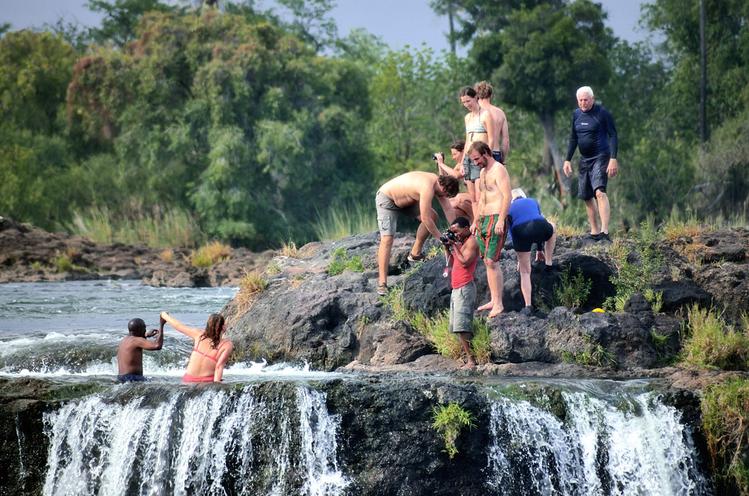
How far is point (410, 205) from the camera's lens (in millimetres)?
15031

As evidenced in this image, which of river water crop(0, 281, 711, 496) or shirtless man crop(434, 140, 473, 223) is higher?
shirtless man crop(434, 140, 473, 223)

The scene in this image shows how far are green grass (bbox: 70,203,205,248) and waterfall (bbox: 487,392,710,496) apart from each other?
2523 centimetres

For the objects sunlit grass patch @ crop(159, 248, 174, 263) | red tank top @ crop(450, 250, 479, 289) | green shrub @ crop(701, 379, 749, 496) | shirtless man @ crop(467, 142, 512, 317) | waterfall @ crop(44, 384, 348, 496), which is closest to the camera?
waterfall @ crop(44, 384, 348, 496)

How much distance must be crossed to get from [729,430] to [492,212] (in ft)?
11.6

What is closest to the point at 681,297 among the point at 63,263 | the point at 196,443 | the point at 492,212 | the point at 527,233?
the point at 527,233

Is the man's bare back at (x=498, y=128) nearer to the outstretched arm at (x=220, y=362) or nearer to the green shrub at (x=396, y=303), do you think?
the green shrub at (x=396, y=303)

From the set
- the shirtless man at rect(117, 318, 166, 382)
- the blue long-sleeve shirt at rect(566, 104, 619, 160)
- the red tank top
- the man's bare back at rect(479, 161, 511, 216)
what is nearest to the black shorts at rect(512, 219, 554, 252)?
the man's bare back at rect(479, 161, 511, 216)

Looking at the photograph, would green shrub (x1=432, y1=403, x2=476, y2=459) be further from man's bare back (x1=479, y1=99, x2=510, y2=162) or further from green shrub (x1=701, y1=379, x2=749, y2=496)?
man's bare back (x1=479, y1=99, x2=510, y2=162)

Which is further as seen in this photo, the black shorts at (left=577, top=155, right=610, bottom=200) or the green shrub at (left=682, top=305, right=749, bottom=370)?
the black shorts at (left=577, top=155, right=610, bottom=200)

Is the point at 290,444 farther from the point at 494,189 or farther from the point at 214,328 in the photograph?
the point at 494,189

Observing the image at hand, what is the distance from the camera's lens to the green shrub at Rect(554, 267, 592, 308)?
48.4 ft

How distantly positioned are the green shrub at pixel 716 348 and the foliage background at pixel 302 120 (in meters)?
20.7

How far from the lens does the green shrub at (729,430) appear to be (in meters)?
11.5

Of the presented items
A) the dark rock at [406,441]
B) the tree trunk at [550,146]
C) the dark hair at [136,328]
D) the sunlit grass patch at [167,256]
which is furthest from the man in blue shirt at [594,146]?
the tree trunk at [550,146]
